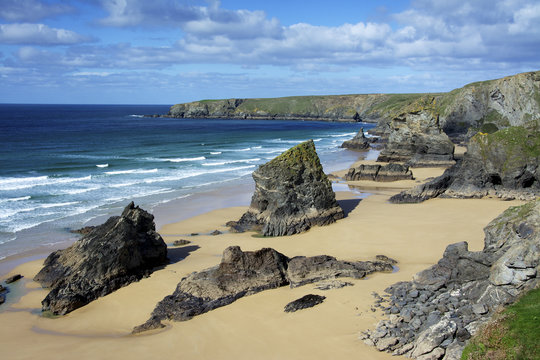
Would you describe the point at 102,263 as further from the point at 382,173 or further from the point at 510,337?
the point at 382,173

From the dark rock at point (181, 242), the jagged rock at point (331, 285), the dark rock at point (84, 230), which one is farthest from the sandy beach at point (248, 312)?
the dark rock at point (84, 230)

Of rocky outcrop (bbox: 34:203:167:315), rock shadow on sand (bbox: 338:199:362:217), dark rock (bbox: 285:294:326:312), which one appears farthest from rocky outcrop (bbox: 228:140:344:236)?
dark rock (bbox: 285:294:326:312)

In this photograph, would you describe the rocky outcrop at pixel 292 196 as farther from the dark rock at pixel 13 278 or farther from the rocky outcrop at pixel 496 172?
the dark rock at pixel 13 278

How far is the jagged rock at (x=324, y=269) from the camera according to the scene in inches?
614

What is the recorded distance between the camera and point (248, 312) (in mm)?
13758

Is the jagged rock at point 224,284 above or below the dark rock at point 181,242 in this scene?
above

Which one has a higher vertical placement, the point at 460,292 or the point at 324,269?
the point at 460,292

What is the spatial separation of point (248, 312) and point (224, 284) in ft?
5.39

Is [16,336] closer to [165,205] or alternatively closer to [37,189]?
[165,205]

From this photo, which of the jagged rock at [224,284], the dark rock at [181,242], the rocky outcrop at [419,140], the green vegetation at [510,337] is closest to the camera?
the green vegetation at [510,337]

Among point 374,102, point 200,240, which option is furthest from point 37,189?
point 374,102

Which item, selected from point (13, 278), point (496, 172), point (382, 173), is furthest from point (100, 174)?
point (496, 172)

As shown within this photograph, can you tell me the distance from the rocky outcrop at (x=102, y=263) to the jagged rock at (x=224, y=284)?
128 inches

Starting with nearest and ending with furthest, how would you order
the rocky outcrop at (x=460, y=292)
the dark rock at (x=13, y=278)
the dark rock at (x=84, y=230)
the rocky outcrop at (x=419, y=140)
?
the rocky outcrop at (x=460, y=292), the dark rock at (x=13, y=278), the dark rock at (x=84, y=230), the rocky outcrop at (x=419, y=140)
